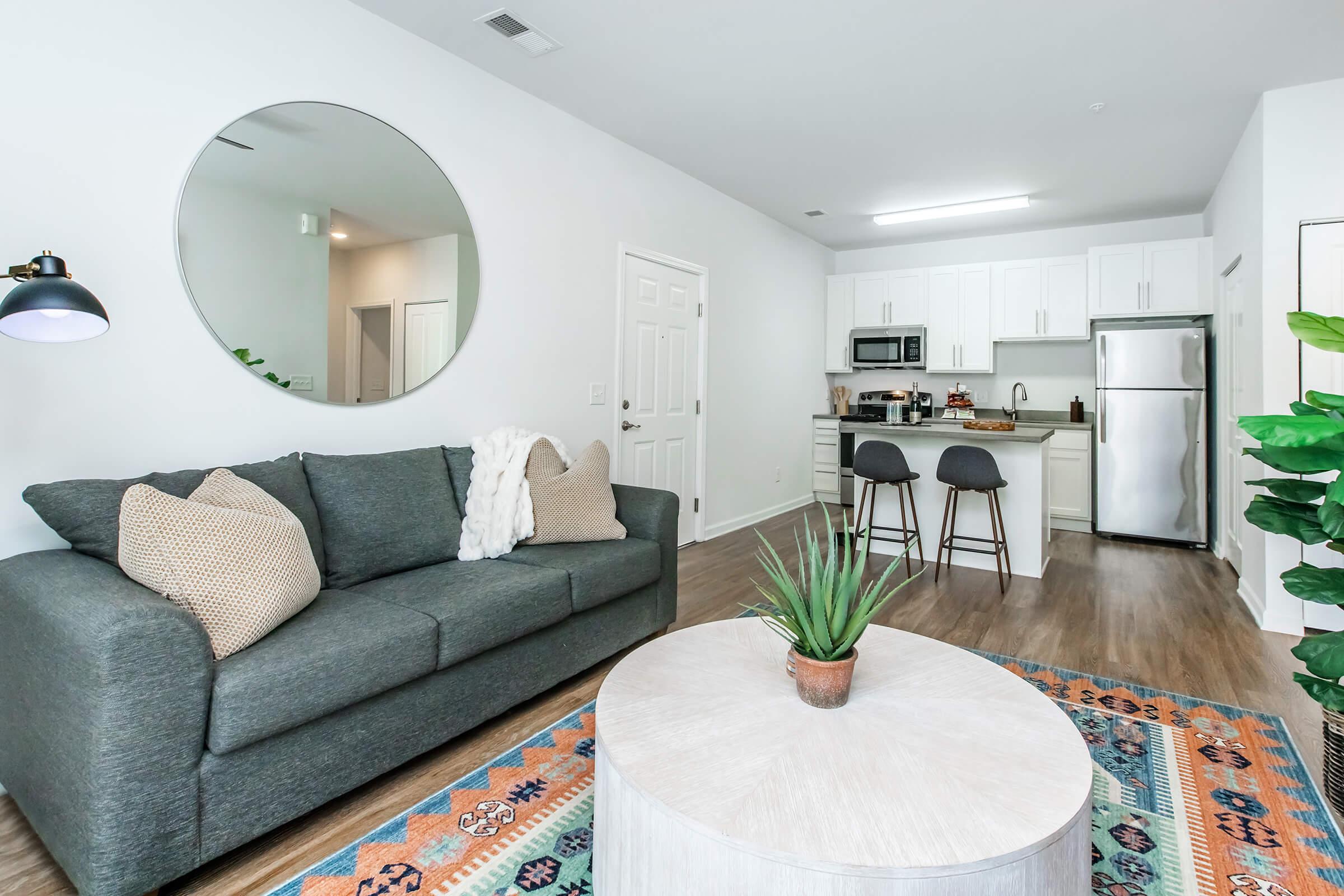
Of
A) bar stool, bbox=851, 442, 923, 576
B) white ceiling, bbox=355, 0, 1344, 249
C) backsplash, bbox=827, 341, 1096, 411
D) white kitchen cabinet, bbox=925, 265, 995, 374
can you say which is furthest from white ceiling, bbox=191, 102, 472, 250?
backsplash, bbox=827, 341, 1096, 411

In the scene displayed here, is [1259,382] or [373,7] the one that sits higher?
[373,7]

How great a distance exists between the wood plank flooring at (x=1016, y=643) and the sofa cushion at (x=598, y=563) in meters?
0.36

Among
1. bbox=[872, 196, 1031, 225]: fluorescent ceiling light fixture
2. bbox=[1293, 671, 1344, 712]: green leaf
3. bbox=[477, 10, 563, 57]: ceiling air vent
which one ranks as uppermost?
bbox=[872, 196, 1031, 225]: fluorescent ceiling light fixture

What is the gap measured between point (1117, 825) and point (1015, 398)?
5160 millimetres

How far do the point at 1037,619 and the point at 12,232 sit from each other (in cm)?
422

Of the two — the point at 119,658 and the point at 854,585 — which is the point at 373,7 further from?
the point at 854,585

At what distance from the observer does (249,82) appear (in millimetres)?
2377

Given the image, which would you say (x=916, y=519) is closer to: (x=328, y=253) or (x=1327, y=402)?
(x=1327, y=402)

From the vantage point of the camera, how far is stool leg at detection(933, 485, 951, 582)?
13.4 ft

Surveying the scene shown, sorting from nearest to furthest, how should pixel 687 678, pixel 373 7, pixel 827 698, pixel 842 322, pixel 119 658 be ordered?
pixel 119 658
pixel 827 698
pixel 687 678
pixel 373 7
pixel 842 322

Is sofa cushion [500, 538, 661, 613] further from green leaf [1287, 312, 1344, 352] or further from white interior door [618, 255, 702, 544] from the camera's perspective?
green leaf [1287, 312, 1344, 352]

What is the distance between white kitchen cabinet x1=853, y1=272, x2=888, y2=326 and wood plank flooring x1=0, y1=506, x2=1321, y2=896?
2.60 m

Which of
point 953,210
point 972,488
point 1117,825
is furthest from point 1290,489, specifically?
point 953,210

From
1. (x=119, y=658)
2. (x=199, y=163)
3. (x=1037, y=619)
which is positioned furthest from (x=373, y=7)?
(x=1037, y=619)
